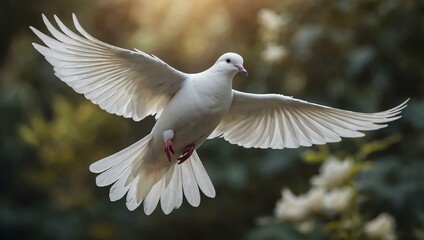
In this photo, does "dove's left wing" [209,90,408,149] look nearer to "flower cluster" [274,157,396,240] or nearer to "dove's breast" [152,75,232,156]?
"dove's breast" [152,75,232,156]

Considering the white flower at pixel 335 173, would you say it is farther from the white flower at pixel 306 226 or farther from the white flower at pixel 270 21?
the white flower at pixel 270 21

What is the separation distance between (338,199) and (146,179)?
0.90 metres

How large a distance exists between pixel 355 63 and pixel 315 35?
0.84ft

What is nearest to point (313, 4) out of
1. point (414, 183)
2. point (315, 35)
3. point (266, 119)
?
point (315, 35)

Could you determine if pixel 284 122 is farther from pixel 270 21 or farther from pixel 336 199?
pixel 270 21

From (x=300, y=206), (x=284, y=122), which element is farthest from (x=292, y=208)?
(x=284, y=122)

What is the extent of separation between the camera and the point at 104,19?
7219 millimetres

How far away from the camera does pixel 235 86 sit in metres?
6.05

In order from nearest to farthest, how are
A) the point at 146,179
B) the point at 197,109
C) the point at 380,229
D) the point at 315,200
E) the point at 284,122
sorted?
the point at 197,109 → the point at 146,179 → the point at 284,122 → the point at 380,229 → the point at 315,200

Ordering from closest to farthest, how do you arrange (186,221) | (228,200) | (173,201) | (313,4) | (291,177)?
(173,201), (313,4), (291,177), (228,200), (186,221)

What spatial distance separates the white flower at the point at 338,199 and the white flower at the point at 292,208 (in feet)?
0.58

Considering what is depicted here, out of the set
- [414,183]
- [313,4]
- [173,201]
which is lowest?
[173,201]

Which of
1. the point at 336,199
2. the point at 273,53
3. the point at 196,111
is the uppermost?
the point at 273,53

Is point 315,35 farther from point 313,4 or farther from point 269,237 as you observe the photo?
point 269,237
